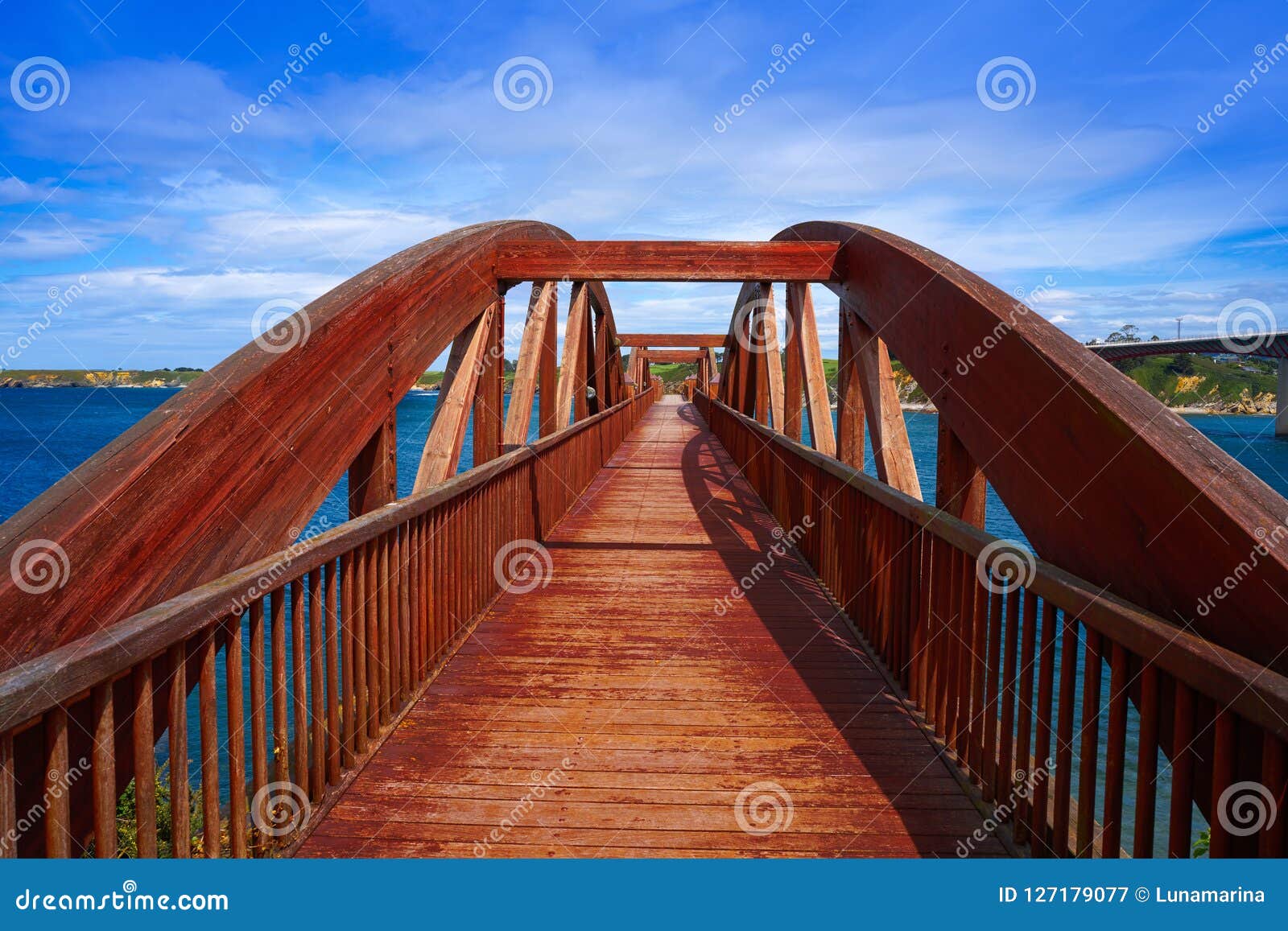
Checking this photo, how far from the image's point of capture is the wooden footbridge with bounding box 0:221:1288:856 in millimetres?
1830

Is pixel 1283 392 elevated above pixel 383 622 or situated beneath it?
elevated above

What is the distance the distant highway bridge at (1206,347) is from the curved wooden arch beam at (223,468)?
2.99 metres

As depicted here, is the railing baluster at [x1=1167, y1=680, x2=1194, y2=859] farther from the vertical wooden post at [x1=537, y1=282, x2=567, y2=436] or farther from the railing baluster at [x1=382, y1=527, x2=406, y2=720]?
the vertical wooden post at [x1=537, y1=282, x2=567, y2=436]

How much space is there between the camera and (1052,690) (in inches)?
93.8

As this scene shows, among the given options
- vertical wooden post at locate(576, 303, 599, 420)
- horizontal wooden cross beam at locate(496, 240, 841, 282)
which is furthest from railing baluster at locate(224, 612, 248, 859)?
vertical wooden post at locate(576, 303, 599, 420)

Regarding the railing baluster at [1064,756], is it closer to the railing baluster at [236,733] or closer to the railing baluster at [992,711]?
the railing baluster at [992,711]

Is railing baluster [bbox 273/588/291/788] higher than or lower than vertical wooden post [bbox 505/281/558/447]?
lower

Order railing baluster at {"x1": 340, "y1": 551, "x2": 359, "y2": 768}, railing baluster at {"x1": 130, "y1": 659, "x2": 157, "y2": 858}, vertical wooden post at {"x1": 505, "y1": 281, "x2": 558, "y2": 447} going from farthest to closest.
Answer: vertical wooden post at {"x1": 505, "y1": 281, "x2": 558, "y2": 447}, railing baluster at {"x1": 340, "y1": 551, "x2": 359, "y2": 768}, railing baluster at {"x1": 130, "y1": 659, "x2": 157, "y2": 858}

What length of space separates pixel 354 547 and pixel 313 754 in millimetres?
702

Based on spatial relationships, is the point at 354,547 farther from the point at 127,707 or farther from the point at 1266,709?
the point at 1266,709

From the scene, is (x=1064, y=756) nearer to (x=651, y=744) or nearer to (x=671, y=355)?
(x=651, y=744)

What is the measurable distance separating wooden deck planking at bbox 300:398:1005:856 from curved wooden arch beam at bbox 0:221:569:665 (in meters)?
0.98

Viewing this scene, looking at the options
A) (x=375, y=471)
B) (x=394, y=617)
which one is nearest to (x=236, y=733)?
(x=394, y=617)

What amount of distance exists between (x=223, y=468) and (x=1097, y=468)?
2803 millimetres
